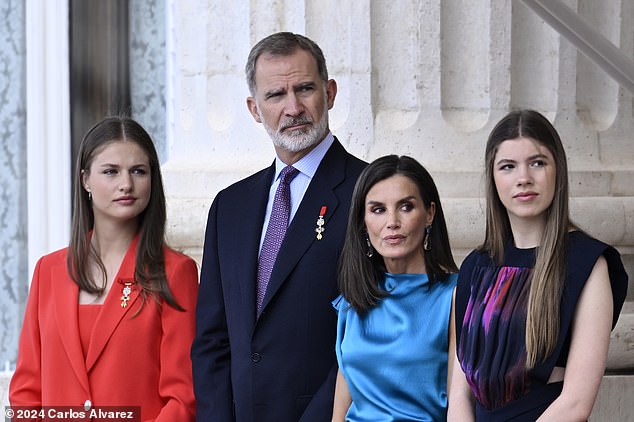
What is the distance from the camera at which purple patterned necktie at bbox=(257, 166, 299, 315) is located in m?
3.82

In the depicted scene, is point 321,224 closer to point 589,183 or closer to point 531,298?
point 531,298

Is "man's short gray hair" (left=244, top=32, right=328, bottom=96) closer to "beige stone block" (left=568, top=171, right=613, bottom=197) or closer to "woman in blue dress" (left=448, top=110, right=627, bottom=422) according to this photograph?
"woman in blue dress" (left=448, top=110, right=627, bottom=422)

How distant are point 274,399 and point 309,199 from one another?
0.56 m

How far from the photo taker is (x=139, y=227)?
4.06m

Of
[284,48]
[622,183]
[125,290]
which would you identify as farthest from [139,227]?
[622,183]

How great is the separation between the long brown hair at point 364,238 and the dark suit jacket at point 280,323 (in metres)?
0.12

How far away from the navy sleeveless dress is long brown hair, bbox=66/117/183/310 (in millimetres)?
919

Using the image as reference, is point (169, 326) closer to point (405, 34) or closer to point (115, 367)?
point (115, 367)

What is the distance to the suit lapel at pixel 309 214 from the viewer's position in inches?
148

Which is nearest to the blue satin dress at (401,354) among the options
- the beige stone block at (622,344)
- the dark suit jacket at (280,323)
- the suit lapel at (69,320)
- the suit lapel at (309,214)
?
the dark suit jacket at (280,323)

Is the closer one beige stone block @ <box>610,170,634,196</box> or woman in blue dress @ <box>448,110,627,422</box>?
woman in blue dress @ <box>448,110,627,422</box>

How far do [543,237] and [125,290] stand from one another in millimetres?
1220

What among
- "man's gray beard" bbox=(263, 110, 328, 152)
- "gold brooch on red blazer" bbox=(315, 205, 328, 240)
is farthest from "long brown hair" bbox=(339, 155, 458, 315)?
"man's gray beard" bbox=(263, 110, 328, 152)

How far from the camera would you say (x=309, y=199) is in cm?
383
